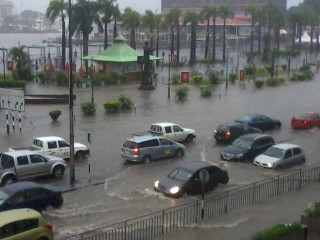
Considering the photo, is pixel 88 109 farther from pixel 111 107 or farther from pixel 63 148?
pixel 63 148

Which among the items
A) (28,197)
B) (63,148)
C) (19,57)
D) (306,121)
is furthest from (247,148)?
(19,57)

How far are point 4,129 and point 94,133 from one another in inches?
179

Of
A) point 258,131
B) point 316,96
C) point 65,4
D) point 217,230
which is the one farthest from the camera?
point 65,4

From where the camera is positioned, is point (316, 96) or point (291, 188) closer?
point (291, 188)

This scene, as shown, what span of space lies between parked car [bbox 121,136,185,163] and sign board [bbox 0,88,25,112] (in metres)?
7.83

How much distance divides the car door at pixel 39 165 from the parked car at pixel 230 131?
9847 millimetres

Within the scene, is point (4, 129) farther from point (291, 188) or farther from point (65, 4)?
point (65, 4)

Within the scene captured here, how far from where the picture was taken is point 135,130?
30.5 meters

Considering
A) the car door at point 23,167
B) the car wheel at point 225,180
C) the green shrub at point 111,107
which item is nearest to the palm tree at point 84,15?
the green shrub at point 111,107

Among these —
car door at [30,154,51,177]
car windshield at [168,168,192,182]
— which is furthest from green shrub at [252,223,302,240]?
car door at [30,154,51,177]

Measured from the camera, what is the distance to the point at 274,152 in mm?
23469

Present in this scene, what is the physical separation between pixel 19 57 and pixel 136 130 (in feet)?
83.2

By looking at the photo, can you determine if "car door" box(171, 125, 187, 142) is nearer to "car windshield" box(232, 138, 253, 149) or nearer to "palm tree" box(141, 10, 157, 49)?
"car windshield" box(232, 138, 253, 149)

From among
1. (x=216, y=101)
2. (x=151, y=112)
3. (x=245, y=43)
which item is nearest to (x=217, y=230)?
(x=151, y=112)
